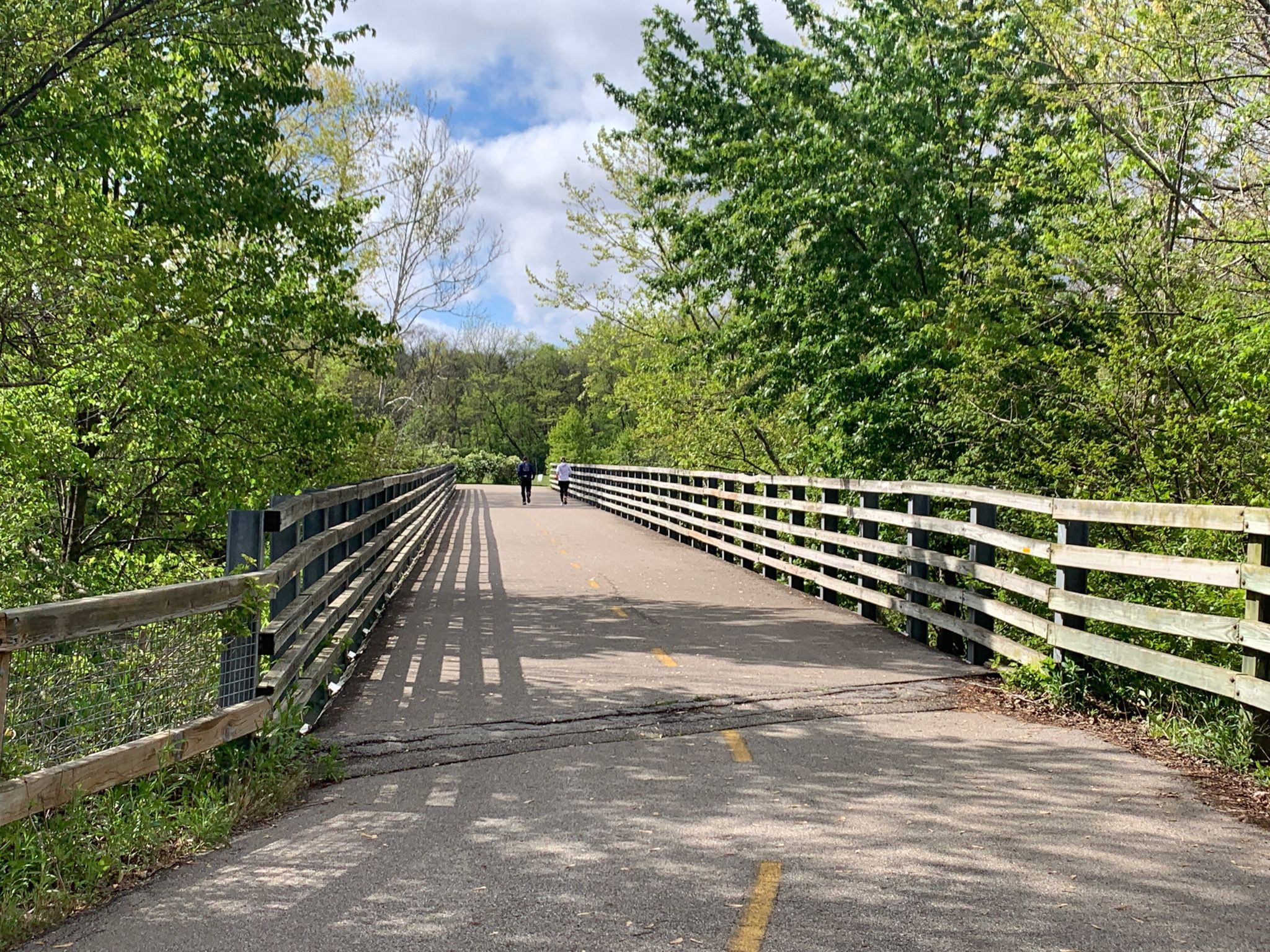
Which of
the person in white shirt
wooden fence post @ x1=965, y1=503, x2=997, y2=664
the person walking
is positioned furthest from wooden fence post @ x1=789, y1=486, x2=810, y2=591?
the person in white shirt

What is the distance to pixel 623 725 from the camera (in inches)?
277

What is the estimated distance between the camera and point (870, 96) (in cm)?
1623

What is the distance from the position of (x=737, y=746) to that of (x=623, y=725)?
89cm

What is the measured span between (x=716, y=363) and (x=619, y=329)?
15.8 m

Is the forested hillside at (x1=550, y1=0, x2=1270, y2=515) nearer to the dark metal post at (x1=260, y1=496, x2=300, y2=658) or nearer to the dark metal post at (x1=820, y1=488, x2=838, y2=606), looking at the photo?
the dark metal post at (x1=820, y1=488, x2=838, y2=606)

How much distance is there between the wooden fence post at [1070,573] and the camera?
7.59m

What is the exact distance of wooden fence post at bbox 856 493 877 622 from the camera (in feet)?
38.6

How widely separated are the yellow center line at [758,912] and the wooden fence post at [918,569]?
6.24 meters

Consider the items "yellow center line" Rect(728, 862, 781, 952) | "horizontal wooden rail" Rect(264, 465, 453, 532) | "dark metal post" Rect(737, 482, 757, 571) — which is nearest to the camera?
"yellow center line" Rect(728, 862, 781, 952)

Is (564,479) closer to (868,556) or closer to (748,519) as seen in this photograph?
(748,519)

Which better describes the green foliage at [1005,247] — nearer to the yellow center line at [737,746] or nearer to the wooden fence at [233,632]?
the yellow center line at [737,746]

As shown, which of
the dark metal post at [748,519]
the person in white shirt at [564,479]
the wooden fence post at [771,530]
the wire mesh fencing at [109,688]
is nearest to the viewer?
the wire mesh fencing at [109,688]

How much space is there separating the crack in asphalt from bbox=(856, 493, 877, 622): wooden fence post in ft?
11.5

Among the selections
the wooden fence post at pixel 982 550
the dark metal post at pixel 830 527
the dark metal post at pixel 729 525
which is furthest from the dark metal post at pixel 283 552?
the dark metal post at pixel 729 525
